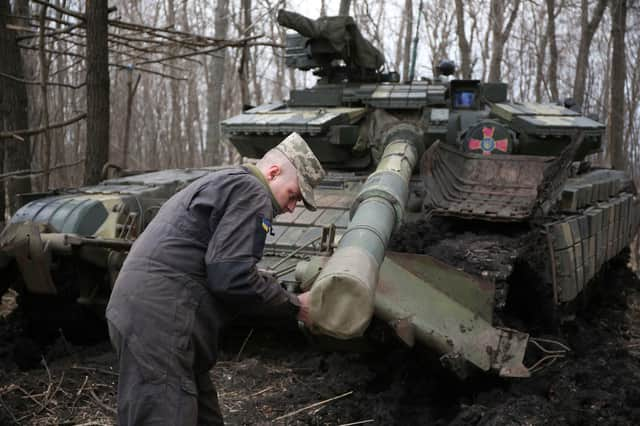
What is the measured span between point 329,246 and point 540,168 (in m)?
2.18

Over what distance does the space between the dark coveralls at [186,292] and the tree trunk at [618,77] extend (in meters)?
11.3

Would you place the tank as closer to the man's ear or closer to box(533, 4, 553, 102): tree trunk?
the man's ear

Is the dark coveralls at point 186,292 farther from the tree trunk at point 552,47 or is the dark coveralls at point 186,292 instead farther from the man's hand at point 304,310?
the tree trunk at point 552,47

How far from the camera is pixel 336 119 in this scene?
20.4 feet

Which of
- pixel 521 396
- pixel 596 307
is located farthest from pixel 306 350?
pixel 596 307

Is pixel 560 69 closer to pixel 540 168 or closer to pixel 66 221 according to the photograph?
pixel 540 168

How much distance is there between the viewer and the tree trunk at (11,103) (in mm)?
7359

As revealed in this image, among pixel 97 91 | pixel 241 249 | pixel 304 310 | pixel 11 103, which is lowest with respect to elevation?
pixel 304 310

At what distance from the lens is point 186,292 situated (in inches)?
103

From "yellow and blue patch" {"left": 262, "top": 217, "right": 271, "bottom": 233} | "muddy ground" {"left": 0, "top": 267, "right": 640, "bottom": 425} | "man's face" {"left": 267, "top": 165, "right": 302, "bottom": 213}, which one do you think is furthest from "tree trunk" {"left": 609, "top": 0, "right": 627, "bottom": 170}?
"yellow and blue patch" {"left": 262, "top": 217, "right": 271, "bottom": 233}

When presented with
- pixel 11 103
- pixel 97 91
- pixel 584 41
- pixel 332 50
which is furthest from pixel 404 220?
pixel 584 41

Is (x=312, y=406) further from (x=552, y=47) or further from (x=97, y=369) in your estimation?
(x=552, y=47)

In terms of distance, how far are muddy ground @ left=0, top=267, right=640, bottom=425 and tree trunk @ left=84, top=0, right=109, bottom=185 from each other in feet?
7.45

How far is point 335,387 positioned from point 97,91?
14.3ft
